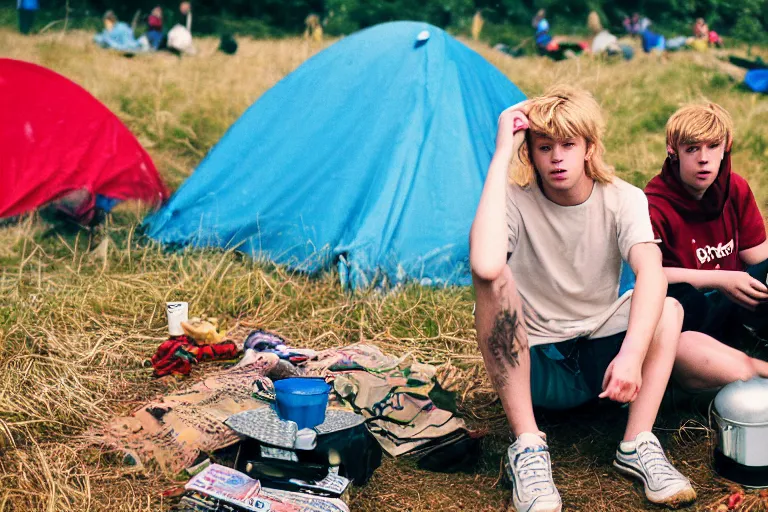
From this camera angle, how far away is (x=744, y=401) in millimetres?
2240

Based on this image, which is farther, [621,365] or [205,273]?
[205,273]

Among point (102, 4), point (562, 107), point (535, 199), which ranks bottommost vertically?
point (102, 4)

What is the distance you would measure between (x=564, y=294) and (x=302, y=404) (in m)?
0.79

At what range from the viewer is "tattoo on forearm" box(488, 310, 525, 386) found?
226cm

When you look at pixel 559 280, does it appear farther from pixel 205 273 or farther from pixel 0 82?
pixel 0 82

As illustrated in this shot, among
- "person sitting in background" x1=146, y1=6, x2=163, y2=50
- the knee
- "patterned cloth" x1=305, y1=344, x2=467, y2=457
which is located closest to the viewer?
the knee

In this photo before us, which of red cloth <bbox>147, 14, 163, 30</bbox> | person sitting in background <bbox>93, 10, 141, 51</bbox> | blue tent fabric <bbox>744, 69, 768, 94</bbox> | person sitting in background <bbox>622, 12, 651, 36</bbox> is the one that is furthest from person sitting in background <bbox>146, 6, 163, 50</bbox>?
person sitting in background <bbox>622, 12, 651, 36</bbox>

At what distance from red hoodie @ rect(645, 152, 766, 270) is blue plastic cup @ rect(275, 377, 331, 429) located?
1.20 m

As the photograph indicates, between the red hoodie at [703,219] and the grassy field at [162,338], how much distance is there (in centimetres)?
51

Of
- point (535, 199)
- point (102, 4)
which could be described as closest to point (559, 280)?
point (535, 199)

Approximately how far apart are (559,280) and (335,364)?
34.6 inches

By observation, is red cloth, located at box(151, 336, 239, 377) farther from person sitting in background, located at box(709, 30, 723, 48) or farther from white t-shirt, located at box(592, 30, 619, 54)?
person sitting in background, located at box(709, 30, 723, 48)

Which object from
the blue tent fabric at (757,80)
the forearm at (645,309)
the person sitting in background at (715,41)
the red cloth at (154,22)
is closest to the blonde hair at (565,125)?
the forearm at (645,309)

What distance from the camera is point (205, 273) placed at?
3.89m
